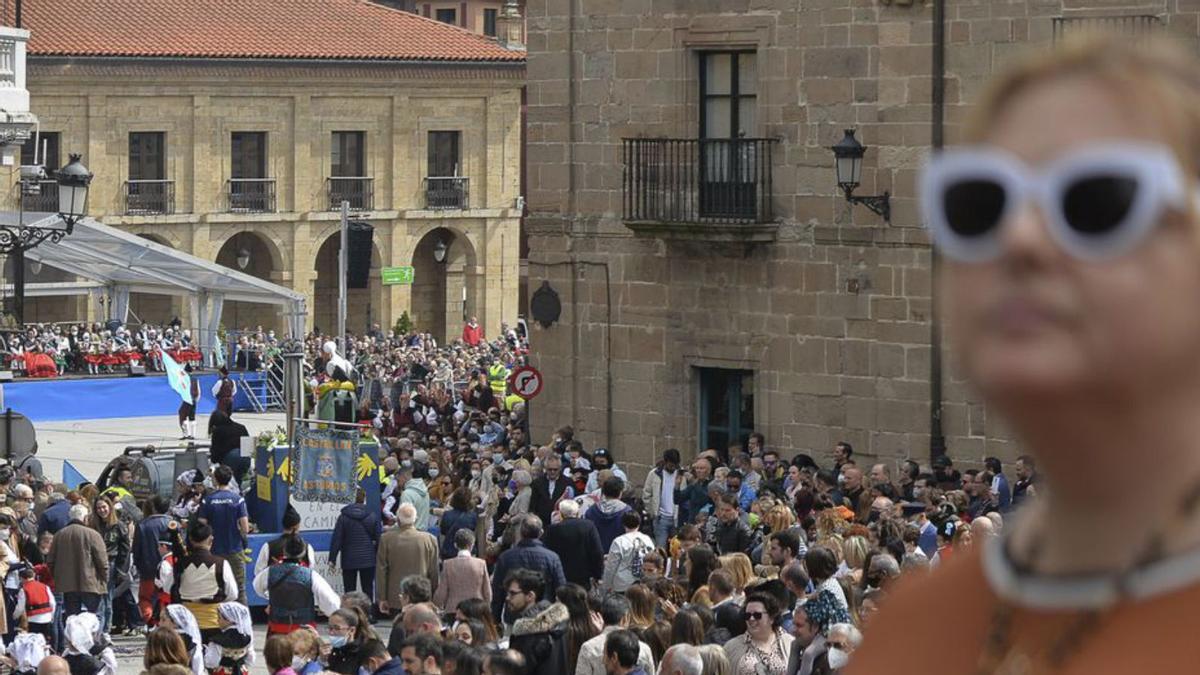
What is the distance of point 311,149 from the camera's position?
214ft

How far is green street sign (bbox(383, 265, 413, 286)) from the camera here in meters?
64.4

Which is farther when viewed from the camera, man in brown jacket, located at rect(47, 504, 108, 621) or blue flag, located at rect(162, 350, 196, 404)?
blue flag, located at rect(162, 350, 196, 404)

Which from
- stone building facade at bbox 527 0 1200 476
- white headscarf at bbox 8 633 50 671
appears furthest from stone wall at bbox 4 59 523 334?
white headscarf at bbox 8 633 50 671

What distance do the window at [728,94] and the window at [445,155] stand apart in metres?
41.9

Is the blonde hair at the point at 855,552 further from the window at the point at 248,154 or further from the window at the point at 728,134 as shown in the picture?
the window at the point at 248,154

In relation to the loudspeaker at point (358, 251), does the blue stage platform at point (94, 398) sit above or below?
below

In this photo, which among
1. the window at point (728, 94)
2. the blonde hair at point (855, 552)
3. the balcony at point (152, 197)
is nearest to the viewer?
the blonde hair at point (855, 552)

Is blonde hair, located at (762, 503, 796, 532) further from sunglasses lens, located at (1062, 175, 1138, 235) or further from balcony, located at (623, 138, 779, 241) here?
sunglasses lens, located at (1062, 175, 1138, 235)

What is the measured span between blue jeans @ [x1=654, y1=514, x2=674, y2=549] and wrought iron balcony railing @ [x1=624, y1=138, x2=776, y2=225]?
15.9ft

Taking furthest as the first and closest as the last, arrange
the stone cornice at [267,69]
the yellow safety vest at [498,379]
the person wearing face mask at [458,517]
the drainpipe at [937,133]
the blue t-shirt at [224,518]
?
the stone cornice at [267,69] < the yellow safety vest at [498,379] < the drainpipe at [937,133] < the blue t-shirt at [224,518] < the person wearing face mask at [458,517]

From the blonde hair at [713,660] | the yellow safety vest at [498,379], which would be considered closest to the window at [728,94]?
the yellow safety vest at [498,379]

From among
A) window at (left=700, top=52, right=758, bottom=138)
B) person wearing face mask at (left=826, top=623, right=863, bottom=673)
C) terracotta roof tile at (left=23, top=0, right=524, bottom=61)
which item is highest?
terracotta roof tile at (left=23, top=0, right=524, bottom=61)

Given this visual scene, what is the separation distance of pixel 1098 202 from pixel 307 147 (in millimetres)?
64122

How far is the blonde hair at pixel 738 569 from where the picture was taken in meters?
13.2
